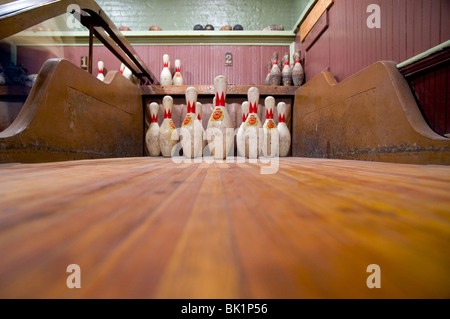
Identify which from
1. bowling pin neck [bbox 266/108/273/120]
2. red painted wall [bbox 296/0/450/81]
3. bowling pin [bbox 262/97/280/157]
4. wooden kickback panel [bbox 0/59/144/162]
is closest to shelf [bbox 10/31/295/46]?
red painted wall [bbox 296/0/450/81]

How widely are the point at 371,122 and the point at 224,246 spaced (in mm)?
1059

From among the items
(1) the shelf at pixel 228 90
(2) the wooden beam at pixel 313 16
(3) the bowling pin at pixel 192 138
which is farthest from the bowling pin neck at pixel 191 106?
(2) the wooden beam at pixel 313 16

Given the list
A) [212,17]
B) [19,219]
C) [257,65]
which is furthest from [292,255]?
[212,17]

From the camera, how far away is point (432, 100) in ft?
2.83

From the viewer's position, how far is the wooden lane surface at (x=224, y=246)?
95mm

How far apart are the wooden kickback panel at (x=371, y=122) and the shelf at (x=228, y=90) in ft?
0.87

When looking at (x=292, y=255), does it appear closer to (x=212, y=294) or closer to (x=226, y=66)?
(x=212, y=294)

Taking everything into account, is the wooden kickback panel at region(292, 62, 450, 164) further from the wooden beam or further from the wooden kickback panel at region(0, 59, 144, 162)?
the wooden kickback panel at region(0, 59, 144, 162)

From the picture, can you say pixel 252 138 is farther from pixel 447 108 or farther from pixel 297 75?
pixel 297 75

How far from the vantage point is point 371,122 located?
101cm

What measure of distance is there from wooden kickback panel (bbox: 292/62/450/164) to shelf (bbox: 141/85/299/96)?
27cm

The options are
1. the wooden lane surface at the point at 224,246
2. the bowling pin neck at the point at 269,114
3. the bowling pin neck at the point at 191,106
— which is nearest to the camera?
the wooden lane surface at the point at 224,246

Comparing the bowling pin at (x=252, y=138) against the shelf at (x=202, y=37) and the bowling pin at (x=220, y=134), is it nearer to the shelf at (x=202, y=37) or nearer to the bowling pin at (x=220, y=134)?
the bowling pin at (x=220, y=134)

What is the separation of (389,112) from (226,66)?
6.87 feet
